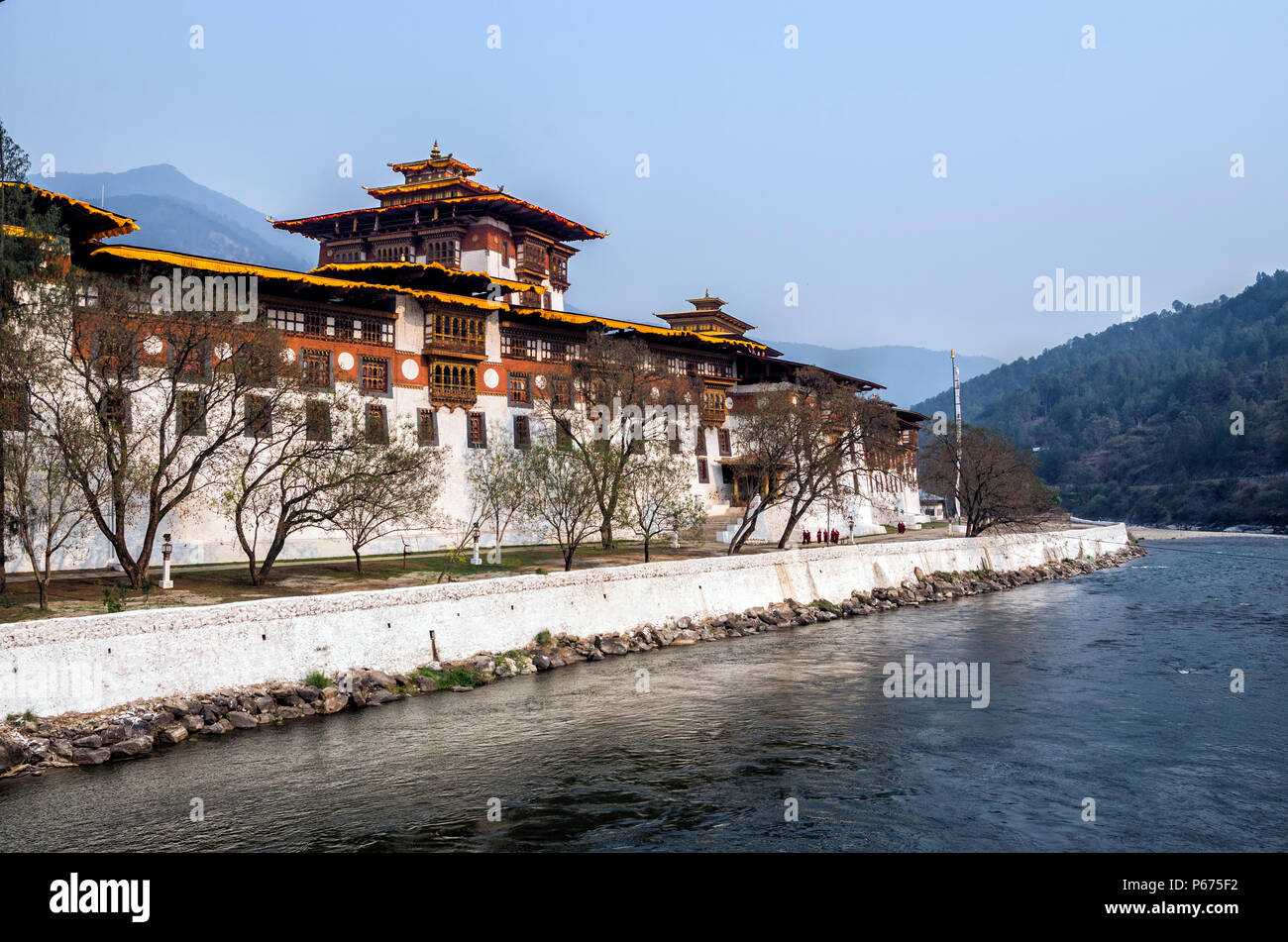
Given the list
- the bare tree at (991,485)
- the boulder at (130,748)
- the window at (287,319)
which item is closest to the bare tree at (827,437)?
the bare tree at (991,485)

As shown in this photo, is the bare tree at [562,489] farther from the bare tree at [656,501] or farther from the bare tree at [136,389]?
the bare tree at [136,389]

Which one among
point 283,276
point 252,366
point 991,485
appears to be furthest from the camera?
point 991,485

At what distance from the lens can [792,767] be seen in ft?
73.4

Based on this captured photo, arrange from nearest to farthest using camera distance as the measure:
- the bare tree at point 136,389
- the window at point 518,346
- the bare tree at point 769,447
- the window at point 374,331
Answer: the bare tree at point 136,389 → the window at point 374,331 → the bare tree at point 769,447 → the window at point 518,346

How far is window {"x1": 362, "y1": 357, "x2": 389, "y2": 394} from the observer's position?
5344 cm

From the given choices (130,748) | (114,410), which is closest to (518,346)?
(114,410)

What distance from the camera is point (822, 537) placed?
218 ft

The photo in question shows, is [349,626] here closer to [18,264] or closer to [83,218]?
[18,264]

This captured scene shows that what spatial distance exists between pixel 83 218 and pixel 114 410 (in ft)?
39.6

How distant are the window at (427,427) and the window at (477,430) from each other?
2471mm

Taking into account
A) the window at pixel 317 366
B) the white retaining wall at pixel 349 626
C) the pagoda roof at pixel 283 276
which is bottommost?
the white retaining wall at pixel 349 626

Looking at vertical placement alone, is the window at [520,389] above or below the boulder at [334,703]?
above

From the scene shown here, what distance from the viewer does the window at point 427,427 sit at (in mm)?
55406
